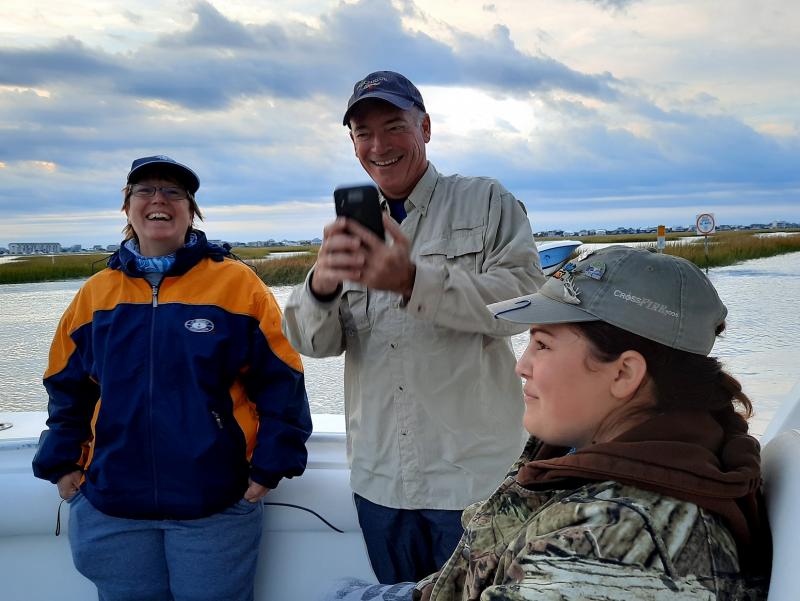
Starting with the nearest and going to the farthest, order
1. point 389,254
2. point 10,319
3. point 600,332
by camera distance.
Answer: point 600,332 → point 389,254 → point 10,319

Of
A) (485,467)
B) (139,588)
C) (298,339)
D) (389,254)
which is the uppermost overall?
(389,254)

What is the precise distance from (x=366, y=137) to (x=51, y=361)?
111 cm

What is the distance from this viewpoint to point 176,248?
206 centimetres

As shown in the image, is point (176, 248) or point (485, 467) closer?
point (485, 467)

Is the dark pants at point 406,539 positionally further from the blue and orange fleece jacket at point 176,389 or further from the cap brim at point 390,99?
the cap brim at point 390,99

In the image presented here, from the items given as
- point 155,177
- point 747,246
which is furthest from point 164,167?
point 747,246

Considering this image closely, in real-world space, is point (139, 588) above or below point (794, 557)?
below

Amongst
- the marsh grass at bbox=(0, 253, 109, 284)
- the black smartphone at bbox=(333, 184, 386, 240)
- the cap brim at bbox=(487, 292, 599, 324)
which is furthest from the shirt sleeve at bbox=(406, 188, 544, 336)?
the marsh grass at bbox=(0, 253, 109, 284)

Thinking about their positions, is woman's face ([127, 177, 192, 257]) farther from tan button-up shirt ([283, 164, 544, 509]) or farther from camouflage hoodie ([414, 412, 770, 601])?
camouflage hoodie ([414, 412, 770, 601])

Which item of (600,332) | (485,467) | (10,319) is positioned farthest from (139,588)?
(10,319)

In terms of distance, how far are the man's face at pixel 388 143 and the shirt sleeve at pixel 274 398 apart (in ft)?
1.63

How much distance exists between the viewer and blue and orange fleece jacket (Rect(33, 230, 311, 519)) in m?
1.91

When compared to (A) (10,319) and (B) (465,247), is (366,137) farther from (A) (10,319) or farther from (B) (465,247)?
(A) (10,319)

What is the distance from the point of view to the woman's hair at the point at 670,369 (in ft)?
3.70
